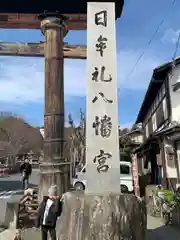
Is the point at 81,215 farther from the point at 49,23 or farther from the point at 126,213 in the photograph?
the point at 49,23

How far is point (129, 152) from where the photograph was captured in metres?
27.8

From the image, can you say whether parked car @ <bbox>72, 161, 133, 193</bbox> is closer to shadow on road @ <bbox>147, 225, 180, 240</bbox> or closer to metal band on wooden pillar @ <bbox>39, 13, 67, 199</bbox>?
shadow on road @ <bbox>147, 225, 180, 240</bbox>

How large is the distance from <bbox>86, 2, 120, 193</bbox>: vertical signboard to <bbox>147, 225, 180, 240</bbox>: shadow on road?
3036 mm

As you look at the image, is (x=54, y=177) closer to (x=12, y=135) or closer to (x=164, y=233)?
(x=164, y=233)

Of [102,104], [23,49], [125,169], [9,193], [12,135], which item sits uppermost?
[12,135]

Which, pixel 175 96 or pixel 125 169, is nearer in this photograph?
pixel 175 96

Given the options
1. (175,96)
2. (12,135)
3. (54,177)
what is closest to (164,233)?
(54,177)

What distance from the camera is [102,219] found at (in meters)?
5.07

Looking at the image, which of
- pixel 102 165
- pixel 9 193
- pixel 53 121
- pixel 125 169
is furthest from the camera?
pixel 9 193

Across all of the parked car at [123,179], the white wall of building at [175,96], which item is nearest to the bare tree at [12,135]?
the parked car at [123,179]

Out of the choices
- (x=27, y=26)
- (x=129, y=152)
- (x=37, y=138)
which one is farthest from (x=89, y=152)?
(x=37, y=138)

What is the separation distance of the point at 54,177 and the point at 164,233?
361 cm

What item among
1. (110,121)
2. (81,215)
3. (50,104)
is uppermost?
(50,104)

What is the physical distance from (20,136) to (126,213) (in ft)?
164
